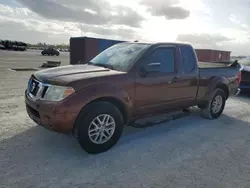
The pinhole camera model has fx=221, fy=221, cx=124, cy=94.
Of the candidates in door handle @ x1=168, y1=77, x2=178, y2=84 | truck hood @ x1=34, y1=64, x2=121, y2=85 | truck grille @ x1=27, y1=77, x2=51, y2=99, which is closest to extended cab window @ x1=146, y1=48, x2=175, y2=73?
door handle @ x1=168, y1=77, x2=178, y2=84

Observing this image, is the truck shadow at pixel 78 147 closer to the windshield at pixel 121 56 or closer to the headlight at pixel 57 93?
the headlight at pixel 57 93

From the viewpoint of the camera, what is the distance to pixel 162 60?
438cm

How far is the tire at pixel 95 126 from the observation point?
338 centimetres

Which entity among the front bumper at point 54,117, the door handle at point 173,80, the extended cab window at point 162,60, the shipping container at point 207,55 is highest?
the shipping container at point 207,55

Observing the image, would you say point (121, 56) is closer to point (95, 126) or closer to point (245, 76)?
point (95, 126)

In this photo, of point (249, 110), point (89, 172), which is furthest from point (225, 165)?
point (249, 110)

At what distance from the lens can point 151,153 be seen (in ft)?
12.1

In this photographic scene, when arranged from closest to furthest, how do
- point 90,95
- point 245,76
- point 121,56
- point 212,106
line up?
point 90,95
point 121,56
point 212,106
point 245,76

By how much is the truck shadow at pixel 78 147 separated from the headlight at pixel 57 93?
3.06ft

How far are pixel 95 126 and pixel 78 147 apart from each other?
23.3 inches

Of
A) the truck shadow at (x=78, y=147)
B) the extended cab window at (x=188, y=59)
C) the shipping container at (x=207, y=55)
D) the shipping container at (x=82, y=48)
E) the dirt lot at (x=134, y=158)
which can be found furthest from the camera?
the shipping container at (x=207, y=55)

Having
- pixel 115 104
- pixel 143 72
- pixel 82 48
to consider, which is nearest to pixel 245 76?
pixel 143 72

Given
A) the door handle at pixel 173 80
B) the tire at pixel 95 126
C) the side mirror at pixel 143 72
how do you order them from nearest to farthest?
the tire at pixel 95 126 → the side mirror at pixel 143 72 → the door handle at pixel 173 80

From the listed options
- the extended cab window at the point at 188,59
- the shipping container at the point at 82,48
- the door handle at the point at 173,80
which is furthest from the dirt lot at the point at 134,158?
the shipping container at the point at 82,48
